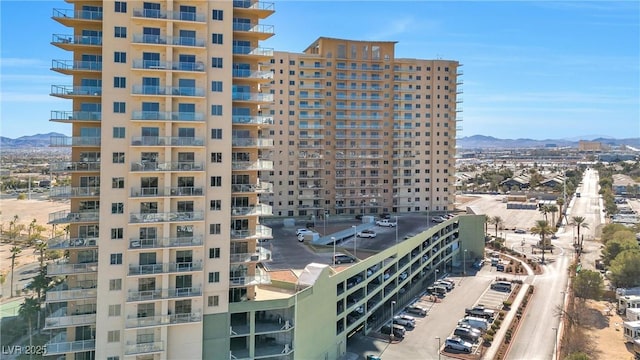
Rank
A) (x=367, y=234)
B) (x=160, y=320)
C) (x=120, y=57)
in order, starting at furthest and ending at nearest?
(x=367, y=234)
(x=160, y=320)
(x=120, y=57)

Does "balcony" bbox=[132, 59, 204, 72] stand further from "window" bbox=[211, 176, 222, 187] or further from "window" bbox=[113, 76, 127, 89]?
"window" bbox=[211, 176, 222, 187]

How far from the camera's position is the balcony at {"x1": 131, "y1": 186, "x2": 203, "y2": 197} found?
33125 millimetres

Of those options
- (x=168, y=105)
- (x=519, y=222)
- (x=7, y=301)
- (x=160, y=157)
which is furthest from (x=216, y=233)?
(x=519, y=222)

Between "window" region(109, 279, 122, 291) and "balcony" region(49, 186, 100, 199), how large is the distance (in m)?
6.58

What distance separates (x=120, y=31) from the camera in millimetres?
32719

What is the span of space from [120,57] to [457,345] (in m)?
39.1

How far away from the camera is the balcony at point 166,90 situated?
1292 inches

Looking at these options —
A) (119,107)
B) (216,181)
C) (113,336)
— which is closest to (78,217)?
(119,107)

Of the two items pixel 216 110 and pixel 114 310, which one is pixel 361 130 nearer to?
pixel 216 110

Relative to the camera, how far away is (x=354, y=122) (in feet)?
258

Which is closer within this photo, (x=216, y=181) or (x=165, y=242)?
(x=165, y=242)

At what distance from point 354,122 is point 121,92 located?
5050cm

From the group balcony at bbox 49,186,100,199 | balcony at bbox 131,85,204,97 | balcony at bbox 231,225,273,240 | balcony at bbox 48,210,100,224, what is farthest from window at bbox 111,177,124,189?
balcony at bbox 231,225,273,240

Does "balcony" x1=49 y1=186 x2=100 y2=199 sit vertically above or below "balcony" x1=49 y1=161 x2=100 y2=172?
below
